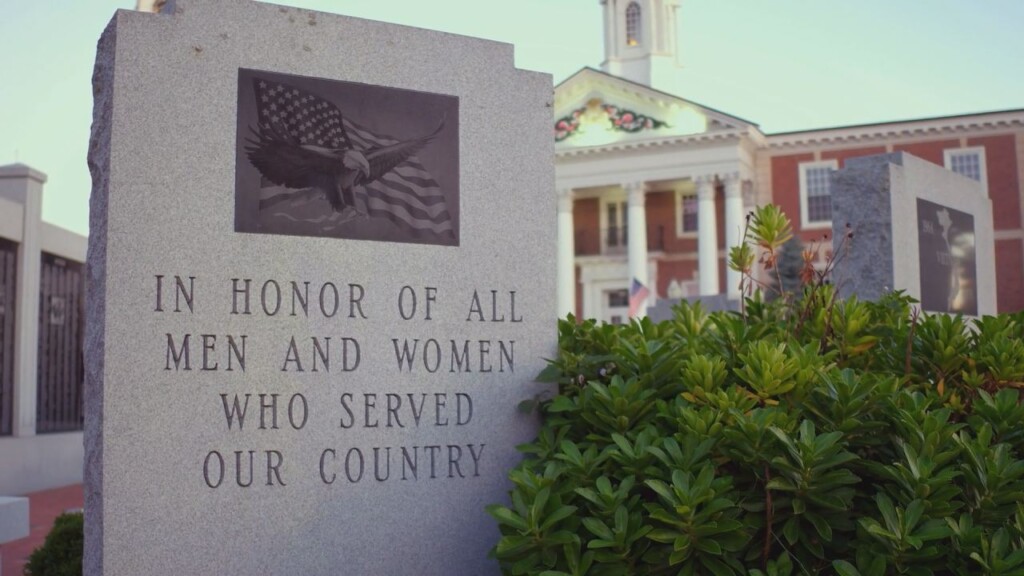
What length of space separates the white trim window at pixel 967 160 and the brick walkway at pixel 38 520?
3221 cm

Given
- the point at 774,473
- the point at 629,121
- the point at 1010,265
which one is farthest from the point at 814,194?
the point at 774,473

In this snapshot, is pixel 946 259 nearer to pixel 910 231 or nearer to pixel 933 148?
pixel 910 231

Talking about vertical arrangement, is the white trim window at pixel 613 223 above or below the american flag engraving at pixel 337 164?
above

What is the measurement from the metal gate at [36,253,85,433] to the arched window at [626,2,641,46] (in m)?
34.6

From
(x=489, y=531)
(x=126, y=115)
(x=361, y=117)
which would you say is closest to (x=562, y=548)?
(x=489, y=531)

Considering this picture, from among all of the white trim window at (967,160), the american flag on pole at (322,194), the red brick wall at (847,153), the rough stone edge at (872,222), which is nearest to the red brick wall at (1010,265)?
the white trim window at (967,160)

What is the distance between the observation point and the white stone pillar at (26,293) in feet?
43.7

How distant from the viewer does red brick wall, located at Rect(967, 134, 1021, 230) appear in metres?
36.4

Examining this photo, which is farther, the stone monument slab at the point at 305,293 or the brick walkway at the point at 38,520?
the brick walkway at the point at 38,520

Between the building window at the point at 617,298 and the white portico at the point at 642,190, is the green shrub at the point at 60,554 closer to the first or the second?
the white portico at the point at 642,190

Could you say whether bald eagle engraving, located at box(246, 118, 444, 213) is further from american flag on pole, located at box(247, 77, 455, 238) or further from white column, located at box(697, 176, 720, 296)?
white column, located at box(697, 176, 720, 296)

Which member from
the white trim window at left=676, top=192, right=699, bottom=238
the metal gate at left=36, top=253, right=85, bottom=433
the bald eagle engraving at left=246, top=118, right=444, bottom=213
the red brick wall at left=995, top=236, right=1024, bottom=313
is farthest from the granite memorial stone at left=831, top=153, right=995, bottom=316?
the white trim window at left=676, top=192, right=699, bottom=238

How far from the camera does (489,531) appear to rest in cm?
Result: 439

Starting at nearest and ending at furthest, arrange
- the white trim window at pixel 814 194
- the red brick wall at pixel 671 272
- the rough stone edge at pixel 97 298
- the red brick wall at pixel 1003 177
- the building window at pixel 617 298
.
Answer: the rough stone edge at pixel 97 298, the red brick wall at pixel 1003 177, the white trim window at pixel 814 194, the red brick wall at pixel 671 272, the building window at pixel 617 298
